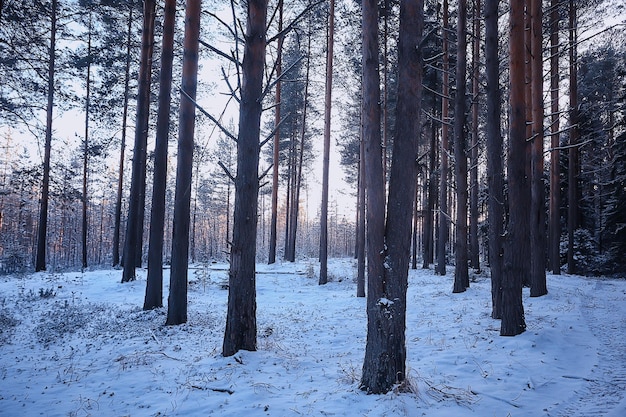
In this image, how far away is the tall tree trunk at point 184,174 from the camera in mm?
7332

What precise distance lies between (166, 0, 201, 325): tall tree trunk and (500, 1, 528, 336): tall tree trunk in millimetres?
6555

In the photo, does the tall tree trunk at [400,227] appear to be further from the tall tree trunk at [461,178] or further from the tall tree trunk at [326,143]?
the tall tree trunk at [326,143]

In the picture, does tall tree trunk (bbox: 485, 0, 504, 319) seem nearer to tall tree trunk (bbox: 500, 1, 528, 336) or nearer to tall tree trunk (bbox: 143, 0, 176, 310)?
tall tree trunk (bbox: 500, 1, 528, 336)

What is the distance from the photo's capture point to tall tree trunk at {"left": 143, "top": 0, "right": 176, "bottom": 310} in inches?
333

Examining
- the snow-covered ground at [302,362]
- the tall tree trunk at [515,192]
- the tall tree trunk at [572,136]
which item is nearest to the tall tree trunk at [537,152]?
the snow-covered ground at [302,362]

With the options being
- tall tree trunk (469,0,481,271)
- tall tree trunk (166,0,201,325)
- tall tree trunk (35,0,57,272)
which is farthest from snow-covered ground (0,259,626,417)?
tall tree trunk (35,0,57,272)

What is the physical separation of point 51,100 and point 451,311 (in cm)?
1975

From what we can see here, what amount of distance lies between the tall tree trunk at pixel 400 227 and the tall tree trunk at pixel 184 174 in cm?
484

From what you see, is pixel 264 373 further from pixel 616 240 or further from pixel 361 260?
pixel 616 240

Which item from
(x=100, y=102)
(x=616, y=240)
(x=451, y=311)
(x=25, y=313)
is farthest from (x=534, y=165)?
(x=100, y=102)

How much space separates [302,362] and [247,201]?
265 cm

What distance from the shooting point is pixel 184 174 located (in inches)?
293

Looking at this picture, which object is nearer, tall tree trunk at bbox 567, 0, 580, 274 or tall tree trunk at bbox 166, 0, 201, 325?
A: tall tree trunk at bbox 166, 0, 201, 325

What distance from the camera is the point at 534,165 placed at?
11.3 m
